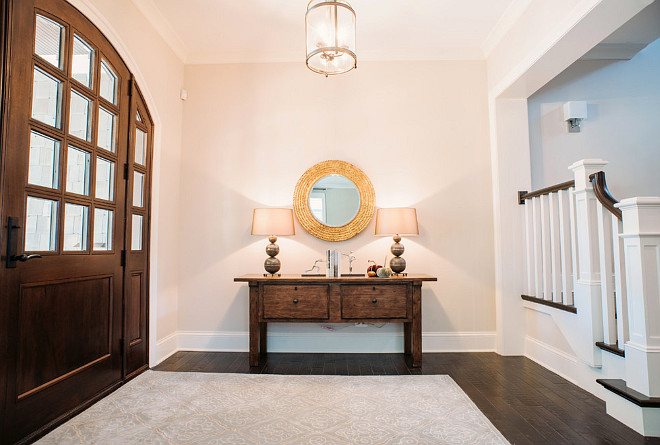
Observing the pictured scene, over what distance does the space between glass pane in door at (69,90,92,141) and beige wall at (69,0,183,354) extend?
0.61 metres

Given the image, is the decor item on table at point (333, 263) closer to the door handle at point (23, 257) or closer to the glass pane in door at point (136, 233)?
the glass pane in door at point (136, 233)

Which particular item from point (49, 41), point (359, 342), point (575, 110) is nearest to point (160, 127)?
point (49, 41)

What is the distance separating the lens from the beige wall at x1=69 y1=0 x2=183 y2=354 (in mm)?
2892

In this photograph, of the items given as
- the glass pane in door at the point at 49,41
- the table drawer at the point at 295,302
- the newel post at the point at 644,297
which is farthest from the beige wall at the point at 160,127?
the newel post at the point at 644,297

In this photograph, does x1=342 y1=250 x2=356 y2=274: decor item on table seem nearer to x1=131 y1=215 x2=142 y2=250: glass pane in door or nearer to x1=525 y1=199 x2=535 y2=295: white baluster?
x1=525 y1=199 x2=535 y2=295: white baluster

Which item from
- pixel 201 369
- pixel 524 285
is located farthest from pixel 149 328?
pixel 524 285

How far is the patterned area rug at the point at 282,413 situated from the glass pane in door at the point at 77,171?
136 cm

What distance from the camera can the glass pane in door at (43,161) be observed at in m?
2.00

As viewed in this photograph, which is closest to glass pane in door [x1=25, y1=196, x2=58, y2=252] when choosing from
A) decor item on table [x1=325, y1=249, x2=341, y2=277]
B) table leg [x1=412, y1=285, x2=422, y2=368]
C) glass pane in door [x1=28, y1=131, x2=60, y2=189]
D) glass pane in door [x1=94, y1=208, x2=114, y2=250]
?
glass pane in door [x1=28, y1=131, x2=60, y2=189]

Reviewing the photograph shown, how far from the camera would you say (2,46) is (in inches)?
71.2

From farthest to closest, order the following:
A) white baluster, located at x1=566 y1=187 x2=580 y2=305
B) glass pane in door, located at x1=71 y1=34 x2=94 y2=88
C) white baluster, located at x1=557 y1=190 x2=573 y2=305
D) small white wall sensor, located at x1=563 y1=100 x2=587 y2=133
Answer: small white wall sensor, located at x1=563 y1=100 x2=587 y2=133 < white baluster, located at x1=557 y1=190 x2=573 y2=305 < white baluster, located at x1=566 y1=187 x2=580 y2=305 < glass pane in door, located at x1=71 y1=34 x2=94 y2=88

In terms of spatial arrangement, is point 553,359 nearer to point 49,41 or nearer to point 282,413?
point 282,413

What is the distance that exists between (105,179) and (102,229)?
0.35m

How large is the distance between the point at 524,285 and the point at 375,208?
1.58 meters
